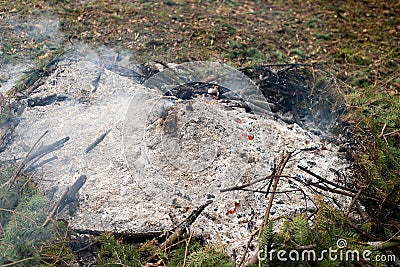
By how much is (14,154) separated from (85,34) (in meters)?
1.96

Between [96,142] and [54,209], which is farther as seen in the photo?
[96,142]

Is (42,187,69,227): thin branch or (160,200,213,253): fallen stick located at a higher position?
(42,187,69,227): thin branch

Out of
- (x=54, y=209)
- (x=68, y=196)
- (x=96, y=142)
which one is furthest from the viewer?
(x=96, y=142)

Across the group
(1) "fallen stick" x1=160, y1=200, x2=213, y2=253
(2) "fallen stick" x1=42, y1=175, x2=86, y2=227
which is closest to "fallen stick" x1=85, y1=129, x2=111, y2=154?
(2) "fallen stick" x1=42, y1=175, x2=86, y2=227

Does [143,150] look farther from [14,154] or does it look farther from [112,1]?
[112,1]

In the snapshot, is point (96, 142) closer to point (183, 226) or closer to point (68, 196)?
point (68, 196)

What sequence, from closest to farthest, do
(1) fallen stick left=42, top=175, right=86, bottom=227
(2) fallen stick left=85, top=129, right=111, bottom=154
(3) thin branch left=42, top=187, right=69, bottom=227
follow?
(3) thin branch left=42, top=187, right=69, bottom=227 → (1) fallen stick left=42, top=175, right=86, bottom=227 → (2) fallen stick left=85, top=129, right=111, bottom=154

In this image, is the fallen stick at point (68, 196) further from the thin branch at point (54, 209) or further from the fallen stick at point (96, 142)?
the fallen stick at point (96, 142)

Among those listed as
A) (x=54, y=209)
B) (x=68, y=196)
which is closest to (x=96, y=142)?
(x=68, y=196)

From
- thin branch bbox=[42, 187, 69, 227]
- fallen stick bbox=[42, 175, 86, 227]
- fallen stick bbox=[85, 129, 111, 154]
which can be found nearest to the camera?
thin branch bbox=[42, 187, 69, 227]

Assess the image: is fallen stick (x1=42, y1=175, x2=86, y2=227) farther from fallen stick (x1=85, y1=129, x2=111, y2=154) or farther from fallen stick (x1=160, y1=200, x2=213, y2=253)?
fallen stick (x1=160, y1=200, x2=213, y2=253)

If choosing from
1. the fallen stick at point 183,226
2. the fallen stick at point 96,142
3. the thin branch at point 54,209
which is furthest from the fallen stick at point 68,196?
the fallen stick at point 183,226

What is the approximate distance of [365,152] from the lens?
226 centimetres

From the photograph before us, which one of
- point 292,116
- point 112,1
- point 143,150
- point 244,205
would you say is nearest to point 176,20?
point 112,1
